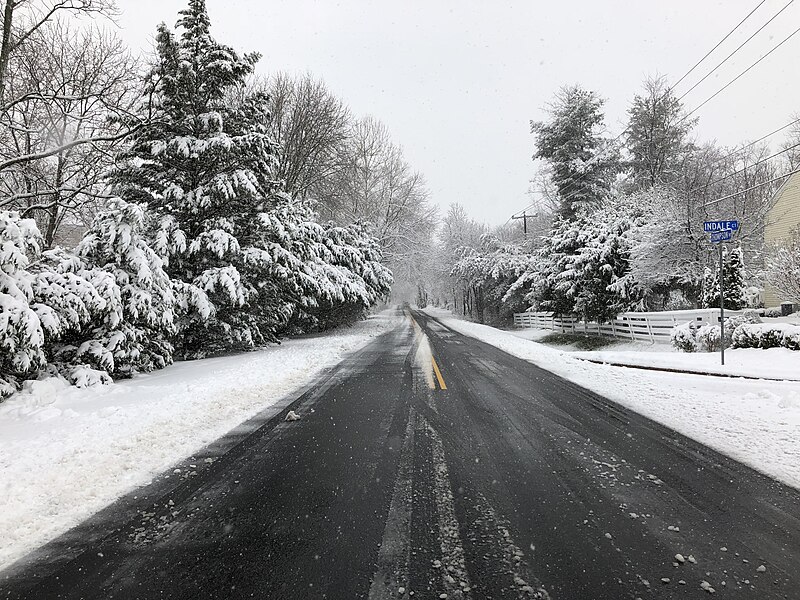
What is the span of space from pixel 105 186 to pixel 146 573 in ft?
43.2

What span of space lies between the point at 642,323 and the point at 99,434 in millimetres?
17506

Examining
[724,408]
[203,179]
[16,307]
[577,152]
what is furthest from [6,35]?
[577,152]

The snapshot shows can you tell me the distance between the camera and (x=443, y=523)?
10.8 feet

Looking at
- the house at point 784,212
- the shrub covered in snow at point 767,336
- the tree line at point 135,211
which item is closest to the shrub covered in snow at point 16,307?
the tree line at point 135,211

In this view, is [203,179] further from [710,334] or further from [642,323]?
[642,323]

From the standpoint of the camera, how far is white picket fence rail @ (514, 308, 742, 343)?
13554 mm

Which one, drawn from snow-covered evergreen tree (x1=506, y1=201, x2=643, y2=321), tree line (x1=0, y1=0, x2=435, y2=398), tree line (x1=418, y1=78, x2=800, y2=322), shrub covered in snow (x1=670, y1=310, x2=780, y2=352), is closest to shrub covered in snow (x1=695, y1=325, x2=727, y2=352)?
shrub covered in snow (x1=670, y1=310, x2=780, y2=352)

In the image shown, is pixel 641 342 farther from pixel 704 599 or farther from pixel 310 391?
pixel 704 599

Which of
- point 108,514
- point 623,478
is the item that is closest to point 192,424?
point 108,514

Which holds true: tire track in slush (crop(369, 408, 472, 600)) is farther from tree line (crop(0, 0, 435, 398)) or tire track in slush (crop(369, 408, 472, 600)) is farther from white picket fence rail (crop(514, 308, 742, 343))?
white picket fence rail (crop(514, 308, 742, 343))

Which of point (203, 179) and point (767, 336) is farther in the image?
point (203, 179)

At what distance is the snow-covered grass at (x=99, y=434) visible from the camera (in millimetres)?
3682

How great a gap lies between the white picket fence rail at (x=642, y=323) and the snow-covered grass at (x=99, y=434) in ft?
40.2

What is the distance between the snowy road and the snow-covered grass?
1.26 ft
